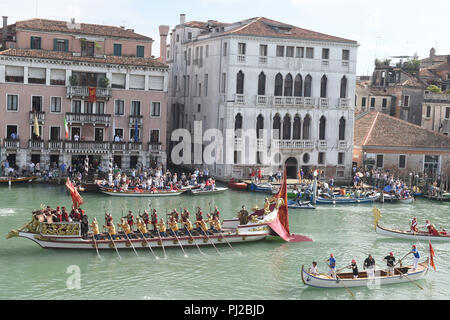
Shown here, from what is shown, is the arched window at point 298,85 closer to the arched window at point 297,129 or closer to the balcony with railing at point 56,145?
the arched window at point 297,129

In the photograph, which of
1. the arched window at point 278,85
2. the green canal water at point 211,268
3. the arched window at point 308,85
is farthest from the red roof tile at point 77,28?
the green canal water at point 211,268

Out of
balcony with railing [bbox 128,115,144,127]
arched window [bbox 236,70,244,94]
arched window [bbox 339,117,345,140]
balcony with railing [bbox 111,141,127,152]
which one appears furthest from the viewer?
arched window [bbox 339,117,345,140]

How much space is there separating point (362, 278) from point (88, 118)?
26.0m

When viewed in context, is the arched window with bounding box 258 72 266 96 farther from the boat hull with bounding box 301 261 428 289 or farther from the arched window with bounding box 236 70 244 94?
the boat hull with bounding box 301 261 428 289

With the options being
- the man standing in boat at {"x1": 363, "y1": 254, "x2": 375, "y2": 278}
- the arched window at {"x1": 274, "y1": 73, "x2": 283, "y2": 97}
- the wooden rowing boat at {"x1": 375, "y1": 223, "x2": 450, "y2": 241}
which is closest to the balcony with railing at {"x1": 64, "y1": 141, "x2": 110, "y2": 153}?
the arched window at {"x1": 274, "y1": 73, "x2": 283, "y2": 97}

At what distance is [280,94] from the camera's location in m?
46.3

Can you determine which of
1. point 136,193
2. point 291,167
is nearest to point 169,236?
point 136,193

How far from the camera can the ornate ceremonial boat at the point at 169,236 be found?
25.0 m

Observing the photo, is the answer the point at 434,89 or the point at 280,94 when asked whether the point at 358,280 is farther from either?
the point at 434,89

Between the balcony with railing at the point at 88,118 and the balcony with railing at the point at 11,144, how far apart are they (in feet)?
11.3

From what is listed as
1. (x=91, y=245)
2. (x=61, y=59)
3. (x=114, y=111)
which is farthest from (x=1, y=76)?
(x=91, y=245)

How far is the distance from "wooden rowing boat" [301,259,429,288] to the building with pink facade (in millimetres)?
24581

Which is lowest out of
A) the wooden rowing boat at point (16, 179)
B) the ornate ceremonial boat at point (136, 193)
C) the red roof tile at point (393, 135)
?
the ornate ceremonial boat at point (136, 193)

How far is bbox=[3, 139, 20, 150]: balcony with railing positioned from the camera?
42.1 metres
